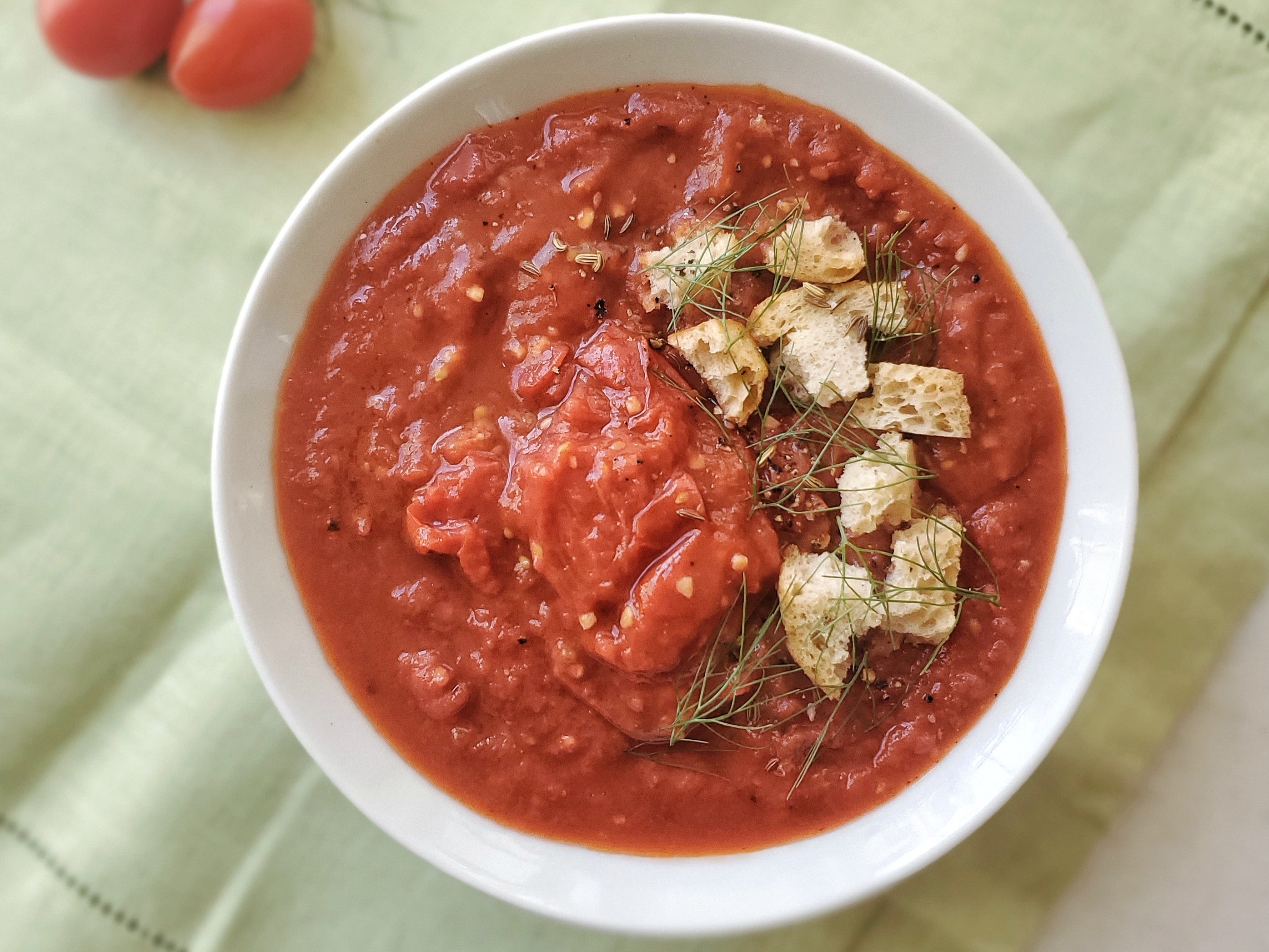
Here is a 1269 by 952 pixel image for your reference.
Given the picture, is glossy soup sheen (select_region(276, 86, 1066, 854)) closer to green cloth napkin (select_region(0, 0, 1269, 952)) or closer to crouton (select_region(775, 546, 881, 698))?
crouton (select_region(775, 546, 881, 698))

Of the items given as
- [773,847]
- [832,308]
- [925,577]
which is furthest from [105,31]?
[773,847]

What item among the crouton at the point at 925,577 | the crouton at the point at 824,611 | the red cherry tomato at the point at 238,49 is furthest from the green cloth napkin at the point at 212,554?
the crouton at the point at 824,611

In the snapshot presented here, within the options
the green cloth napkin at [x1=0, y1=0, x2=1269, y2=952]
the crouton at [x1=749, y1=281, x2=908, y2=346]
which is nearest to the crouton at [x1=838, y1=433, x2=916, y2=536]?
the crouton at [x1=749, y1=281, x2=908, y2=346]

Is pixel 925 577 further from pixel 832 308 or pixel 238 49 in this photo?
pixel 238 49

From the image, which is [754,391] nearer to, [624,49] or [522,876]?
[624,49]

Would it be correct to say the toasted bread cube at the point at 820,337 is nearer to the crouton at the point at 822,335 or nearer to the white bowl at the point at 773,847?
the crouton at the point at 822,335

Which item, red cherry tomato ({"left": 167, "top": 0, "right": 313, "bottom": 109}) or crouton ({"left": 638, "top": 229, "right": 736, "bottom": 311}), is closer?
crouton ({"left": 638, "top": 229, "right": 736, "bottom": 311})
